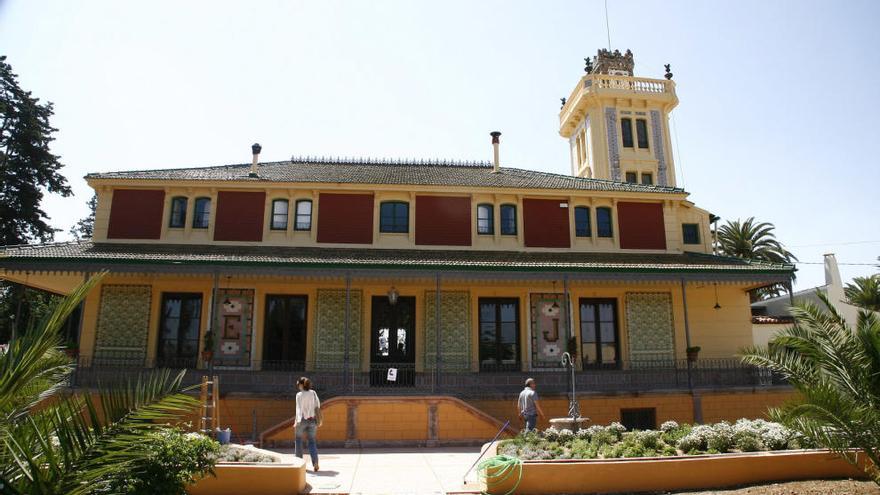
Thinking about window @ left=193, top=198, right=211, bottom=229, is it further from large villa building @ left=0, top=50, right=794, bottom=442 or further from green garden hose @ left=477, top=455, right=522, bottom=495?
green garden hose @ left=477, top=455, right=522, bottom=495

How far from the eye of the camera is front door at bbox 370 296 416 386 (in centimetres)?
1858

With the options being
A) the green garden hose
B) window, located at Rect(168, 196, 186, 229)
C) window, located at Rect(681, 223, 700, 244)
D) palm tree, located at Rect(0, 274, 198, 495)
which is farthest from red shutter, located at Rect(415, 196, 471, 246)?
palm tree, located at Rect(0, 274, 198, 495)

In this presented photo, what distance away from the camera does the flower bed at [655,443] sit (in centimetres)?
972

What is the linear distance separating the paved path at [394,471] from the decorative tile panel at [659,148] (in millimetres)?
22448

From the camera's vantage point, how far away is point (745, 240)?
127 ft

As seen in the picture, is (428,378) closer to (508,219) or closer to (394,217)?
(394,217)

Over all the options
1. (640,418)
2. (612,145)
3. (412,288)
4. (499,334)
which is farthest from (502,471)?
(612,145)

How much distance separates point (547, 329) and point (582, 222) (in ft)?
14.9

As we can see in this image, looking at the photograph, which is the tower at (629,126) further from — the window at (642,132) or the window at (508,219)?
the window at (508,219)

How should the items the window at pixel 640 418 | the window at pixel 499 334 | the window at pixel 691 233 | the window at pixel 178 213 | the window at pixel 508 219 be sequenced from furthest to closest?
1. the window at pixel 691 233
2. the window at pixel 508 219
3. the window at pixel 178 213
4. the window at pixel 499 334
5. the window at pixel 640 418

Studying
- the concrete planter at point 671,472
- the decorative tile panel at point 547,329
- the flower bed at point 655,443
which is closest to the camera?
the concrete planter at point 671,472

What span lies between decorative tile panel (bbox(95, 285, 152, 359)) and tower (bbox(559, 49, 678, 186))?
22862 mm

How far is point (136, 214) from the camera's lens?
1981 cm

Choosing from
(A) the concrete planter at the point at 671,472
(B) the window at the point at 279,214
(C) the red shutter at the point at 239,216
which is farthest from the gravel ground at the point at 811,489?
(C) the red shutter at the point at 239,216
